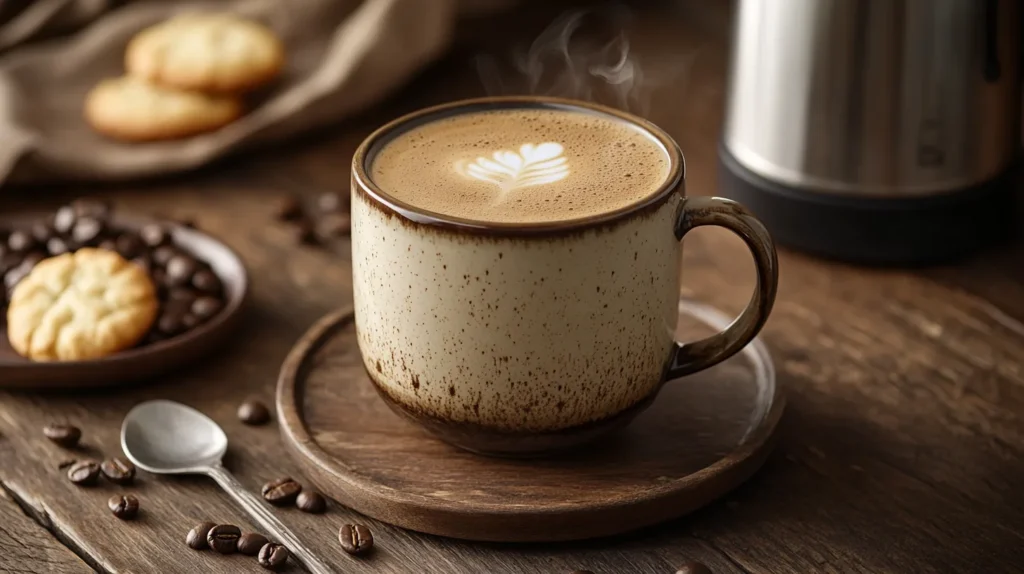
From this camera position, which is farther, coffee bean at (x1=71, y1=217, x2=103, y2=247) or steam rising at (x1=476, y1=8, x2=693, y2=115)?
steam rising at (x1=476, y1=8, x2=693, y2=115)

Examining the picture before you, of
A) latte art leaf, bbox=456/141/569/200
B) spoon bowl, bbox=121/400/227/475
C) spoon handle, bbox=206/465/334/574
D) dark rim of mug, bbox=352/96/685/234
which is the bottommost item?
spoon handle, bbox=206/465/334/574

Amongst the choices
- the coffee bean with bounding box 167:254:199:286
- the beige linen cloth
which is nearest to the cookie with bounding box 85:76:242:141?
the beige linen cloth

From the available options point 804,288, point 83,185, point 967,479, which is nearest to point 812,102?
point 804,288

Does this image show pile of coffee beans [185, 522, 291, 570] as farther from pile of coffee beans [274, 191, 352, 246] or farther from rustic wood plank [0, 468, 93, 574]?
pile of coffee beans [274, 191, 352, 246]

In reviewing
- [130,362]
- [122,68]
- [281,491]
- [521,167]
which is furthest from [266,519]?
[122,68]

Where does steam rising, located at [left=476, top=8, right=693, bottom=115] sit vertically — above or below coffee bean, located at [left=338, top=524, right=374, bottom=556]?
above

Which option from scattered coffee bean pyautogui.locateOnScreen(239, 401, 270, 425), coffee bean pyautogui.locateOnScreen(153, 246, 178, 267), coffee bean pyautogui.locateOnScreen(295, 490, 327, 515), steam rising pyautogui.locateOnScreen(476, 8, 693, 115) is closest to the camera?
coffee bean pyautogui.locateOnScreen(295, 490, 327, 515)

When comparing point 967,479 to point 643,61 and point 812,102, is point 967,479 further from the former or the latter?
point 643,61
